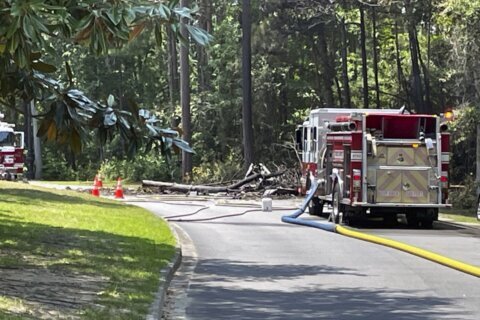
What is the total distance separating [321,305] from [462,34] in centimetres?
1782

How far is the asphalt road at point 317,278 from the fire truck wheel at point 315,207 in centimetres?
449

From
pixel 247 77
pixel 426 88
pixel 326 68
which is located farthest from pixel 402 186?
pixel 326 68

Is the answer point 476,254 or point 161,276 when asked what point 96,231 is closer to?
point 161,276

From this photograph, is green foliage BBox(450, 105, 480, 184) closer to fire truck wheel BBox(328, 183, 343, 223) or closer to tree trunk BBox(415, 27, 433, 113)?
tree trunk BBox(415, 27, 433, 113)

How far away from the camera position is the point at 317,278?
39.7 ft

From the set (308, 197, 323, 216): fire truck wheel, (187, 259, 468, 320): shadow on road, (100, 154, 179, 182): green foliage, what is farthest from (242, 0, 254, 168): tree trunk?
(187, 259, 468, 320): shadow on road

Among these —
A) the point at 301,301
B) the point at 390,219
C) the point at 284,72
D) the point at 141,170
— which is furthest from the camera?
the point at 141,170

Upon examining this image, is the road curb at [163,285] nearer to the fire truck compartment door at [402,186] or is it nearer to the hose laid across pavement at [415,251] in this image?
the hose laid across pavement at [415,251]

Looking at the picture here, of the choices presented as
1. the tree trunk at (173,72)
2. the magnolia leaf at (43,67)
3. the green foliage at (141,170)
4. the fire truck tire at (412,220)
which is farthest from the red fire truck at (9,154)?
the magnolia leaf at (43,67)

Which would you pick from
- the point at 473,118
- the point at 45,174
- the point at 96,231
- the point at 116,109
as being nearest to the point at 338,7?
the point at 473,118

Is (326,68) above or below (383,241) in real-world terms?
above

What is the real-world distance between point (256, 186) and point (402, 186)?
16432mm

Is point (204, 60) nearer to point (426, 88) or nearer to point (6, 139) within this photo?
point (426, 88)

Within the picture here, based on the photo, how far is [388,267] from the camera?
13305 millimetres
